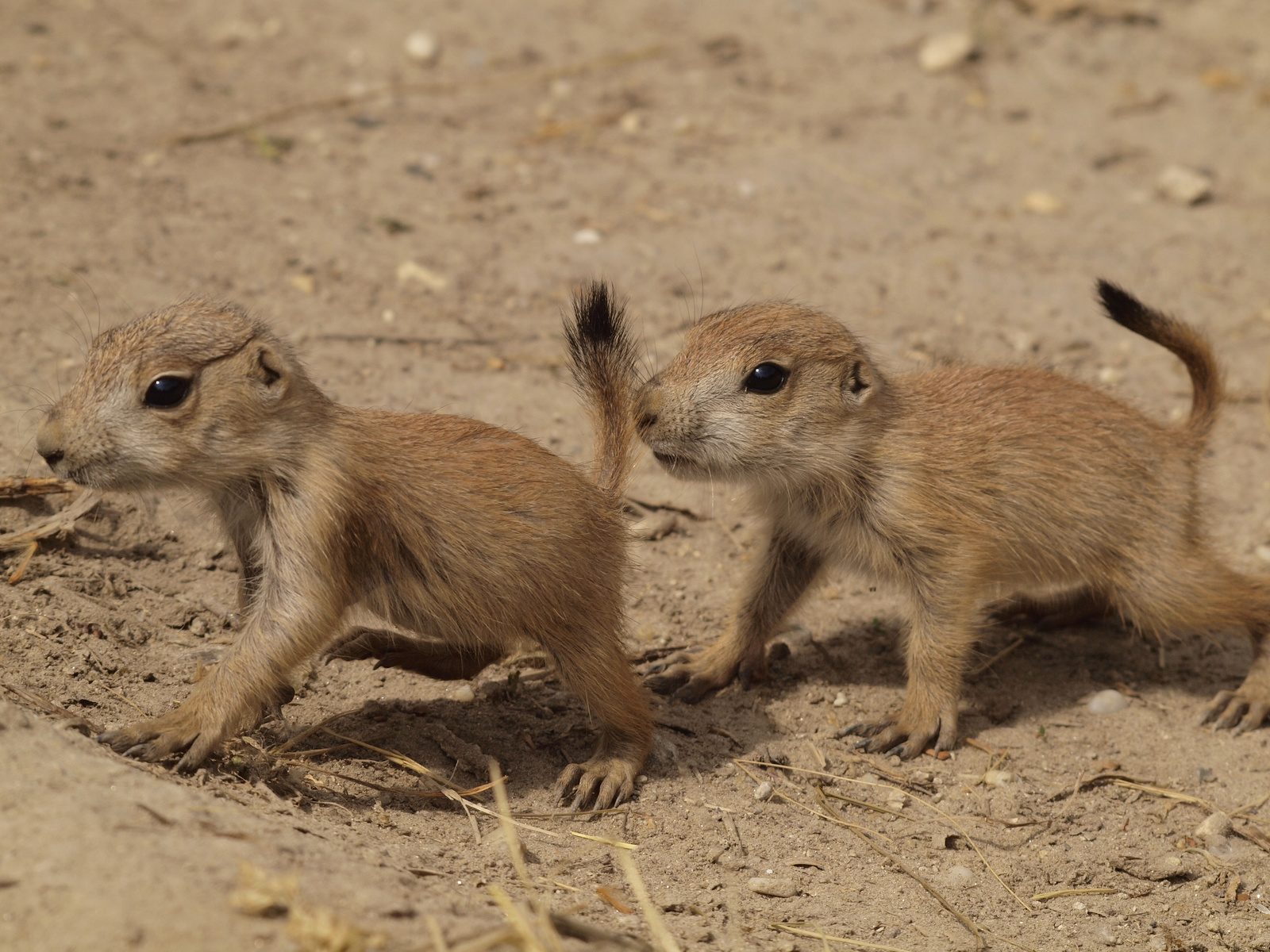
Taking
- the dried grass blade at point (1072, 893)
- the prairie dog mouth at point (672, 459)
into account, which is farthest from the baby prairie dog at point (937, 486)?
the dried grass blade at point (1072, 893)

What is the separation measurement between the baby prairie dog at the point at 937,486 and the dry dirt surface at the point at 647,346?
1.29 ft

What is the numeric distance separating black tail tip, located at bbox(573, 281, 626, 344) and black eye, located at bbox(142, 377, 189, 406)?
153 cm

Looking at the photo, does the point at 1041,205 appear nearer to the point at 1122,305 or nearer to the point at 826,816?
the point at 1122,305

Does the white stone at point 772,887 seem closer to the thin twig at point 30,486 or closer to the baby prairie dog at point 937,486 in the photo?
the baby prairie dog at point 937,486

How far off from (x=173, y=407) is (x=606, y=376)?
1.71 m

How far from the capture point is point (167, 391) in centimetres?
416

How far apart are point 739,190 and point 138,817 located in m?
7.05

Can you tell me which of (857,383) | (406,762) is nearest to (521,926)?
(406,762)

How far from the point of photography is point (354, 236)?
8.29 meters

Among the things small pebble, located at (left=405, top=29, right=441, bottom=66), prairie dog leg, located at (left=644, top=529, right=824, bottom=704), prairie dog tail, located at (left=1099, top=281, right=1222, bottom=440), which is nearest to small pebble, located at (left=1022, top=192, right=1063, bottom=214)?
prairie dog tail, located at (left=1099, top=281, right=1222, bottom=440)

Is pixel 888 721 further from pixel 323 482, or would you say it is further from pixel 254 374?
pixel 254 374

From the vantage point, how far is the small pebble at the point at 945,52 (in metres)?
10.9

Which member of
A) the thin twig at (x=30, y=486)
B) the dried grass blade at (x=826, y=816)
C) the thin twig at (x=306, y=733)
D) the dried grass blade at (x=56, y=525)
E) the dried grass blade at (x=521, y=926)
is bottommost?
the dried grass blade at (x=826, y=816)

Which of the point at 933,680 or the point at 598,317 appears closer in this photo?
the point at 598,317
